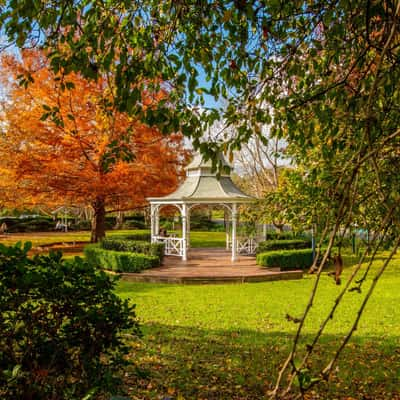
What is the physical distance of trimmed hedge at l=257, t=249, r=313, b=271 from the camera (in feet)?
49.7

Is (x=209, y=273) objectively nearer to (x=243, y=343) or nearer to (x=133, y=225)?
(x=243, y=343)

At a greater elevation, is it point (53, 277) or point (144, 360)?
point (53, 277)

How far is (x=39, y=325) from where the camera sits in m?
3.09

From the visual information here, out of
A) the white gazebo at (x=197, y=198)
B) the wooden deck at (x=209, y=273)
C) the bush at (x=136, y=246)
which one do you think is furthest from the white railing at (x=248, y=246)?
the bush at (x=136, y=246)

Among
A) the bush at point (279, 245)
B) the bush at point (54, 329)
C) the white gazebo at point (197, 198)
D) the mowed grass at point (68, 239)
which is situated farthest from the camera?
the mowed grass at point (68, 239)

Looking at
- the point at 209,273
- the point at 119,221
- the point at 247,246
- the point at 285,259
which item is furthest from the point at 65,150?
the point at 119,221

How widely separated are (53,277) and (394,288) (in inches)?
464

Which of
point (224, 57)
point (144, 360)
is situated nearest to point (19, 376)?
point (144, 360)

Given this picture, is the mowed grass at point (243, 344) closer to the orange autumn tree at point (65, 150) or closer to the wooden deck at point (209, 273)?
the wooden deck at point (209, 273)

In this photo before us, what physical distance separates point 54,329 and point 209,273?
10.9 metres

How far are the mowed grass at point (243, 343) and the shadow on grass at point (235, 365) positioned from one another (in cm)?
1

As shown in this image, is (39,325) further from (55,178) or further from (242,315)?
(55,178)

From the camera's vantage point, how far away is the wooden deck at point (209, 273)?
517 inches

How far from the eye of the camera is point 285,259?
15383 millimetres
